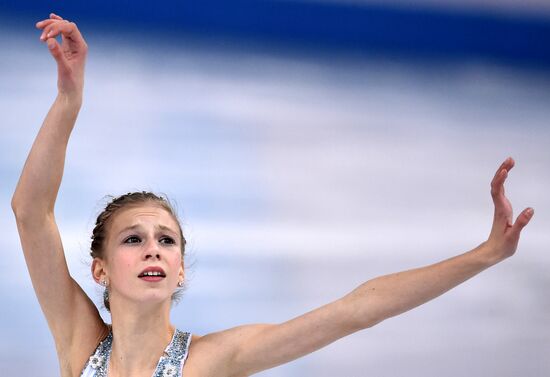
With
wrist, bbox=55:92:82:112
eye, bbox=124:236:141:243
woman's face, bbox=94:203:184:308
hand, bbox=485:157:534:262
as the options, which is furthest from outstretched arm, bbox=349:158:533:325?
wrist, bbox=55:92:82:112

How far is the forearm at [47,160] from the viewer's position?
2514 mm

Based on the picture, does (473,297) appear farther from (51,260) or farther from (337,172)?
(51,260)

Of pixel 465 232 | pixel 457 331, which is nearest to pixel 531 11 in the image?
pixel 465 232

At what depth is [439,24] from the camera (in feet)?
→ 14.8

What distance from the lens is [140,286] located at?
103 inches

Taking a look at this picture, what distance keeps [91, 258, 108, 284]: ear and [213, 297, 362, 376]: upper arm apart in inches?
15.5

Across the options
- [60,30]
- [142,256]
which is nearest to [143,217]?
[142,256]

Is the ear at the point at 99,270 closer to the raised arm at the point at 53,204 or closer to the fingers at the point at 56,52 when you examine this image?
the raised arm at the point at 53,204

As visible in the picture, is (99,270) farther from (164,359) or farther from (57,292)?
(164,359)

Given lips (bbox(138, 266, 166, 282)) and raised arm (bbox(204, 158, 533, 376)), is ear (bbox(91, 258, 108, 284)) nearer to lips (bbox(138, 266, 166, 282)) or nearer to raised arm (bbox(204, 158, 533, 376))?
lips (bbox(138, 266, 166, 282))

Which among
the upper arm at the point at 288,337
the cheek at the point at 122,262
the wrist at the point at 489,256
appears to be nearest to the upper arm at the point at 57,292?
the cheek at the point at 122,262

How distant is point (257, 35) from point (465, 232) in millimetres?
1240

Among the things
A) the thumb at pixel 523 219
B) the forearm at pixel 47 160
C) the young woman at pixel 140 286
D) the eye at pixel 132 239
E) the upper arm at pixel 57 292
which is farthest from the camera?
the eye at pixel 132 239

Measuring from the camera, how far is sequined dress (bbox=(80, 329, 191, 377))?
8.91 ft
